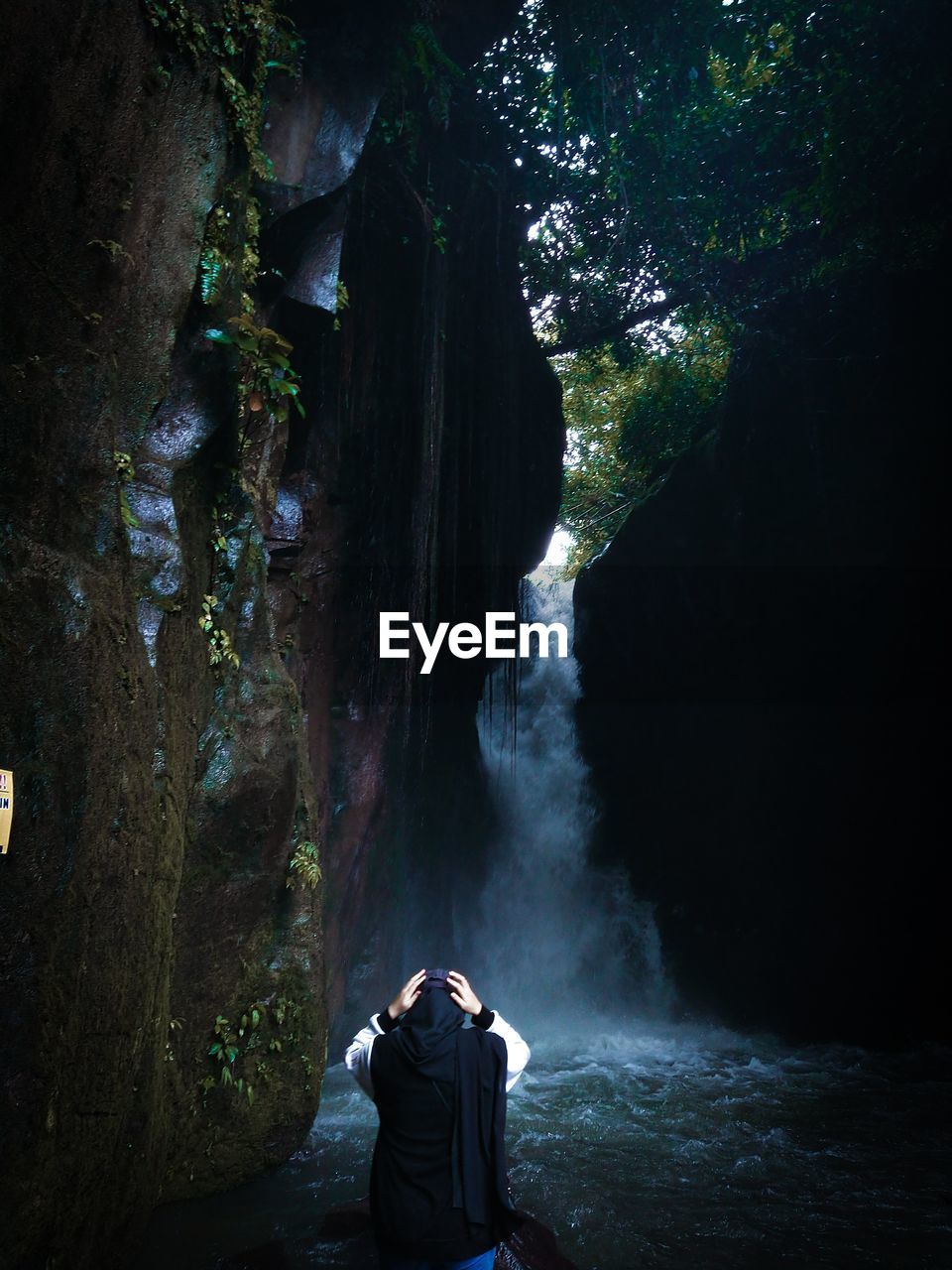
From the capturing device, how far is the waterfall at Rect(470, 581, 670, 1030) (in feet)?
36.9

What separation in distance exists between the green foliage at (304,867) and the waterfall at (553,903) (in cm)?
517

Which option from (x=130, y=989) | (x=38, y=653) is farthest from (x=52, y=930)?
(x=38, y=653)

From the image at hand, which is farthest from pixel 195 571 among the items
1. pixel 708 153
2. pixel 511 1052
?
pixel 708 153

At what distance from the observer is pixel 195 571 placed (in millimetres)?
4750

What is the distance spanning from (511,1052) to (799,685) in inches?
412

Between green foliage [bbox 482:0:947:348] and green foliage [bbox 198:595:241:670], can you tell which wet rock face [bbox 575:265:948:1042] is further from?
green foliage [bbox 198:595:241:670]

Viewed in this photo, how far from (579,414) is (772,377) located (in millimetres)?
6395

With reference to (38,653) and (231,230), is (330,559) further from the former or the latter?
(38,653)

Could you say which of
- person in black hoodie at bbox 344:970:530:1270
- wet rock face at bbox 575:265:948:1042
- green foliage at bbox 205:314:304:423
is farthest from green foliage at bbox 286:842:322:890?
wet rock face at bbox 575:265:948:1042

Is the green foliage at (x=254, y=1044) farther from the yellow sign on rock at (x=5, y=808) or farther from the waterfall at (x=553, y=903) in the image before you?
the waterfall at (x=553, y=903)

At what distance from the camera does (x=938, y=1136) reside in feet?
22.3

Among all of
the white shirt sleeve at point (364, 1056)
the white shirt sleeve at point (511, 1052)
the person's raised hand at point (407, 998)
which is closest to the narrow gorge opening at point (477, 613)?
the white shirt sleeve at point (364, 1056)

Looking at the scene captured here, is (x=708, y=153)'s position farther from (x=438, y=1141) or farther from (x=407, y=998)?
(x=438, y=1141)

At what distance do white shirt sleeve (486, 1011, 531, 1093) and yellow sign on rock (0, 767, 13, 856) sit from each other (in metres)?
1.57
